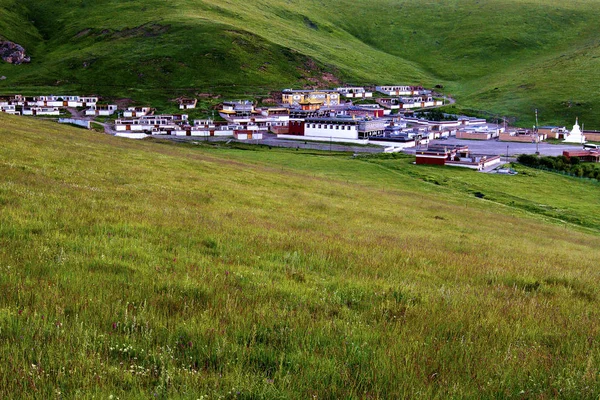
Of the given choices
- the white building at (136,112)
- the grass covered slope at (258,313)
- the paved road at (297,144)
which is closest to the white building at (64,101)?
the white building at (136,112)

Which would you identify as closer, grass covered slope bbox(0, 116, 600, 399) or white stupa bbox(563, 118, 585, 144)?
grass covered slope bbox(0, 116, 600, 399)

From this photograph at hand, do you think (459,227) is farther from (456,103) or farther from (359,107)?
(456,103)

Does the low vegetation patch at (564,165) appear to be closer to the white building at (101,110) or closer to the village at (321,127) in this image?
the village at (321,127)

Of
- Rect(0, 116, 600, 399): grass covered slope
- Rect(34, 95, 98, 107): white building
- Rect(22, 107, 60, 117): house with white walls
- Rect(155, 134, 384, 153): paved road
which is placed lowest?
Rect(0, 116, 600, 399): grass covered slope

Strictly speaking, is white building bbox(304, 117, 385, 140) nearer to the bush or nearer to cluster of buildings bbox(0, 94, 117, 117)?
the bush

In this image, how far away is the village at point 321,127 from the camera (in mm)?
119688

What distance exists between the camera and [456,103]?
654 feet

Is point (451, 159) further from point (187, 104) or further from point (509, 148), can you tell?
point (187, 104)

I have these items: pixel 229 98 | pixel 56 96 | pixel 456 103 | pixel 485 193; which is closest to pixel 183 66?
pixel 229 98

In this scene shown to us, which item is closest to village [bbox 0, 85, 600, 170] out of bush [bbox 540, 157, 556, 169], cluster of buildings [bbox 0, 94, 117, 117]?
cluster of buildings [bbox 0, 94, 117, 117]

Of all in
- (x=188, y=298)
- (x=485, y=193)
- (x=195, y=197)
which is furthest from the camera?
(x=485, y=193)

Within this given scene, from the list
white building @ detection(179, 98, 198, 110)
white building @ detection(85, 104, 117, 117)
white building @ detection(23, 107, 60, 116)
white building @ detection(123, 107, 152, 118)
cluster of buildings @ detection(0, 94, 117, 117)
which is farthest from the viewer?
white building @ detection(179, 98, 198, 110)

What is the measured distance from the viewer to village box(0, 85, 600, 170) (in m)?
120

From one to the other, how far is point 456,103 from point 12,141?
191 meters
